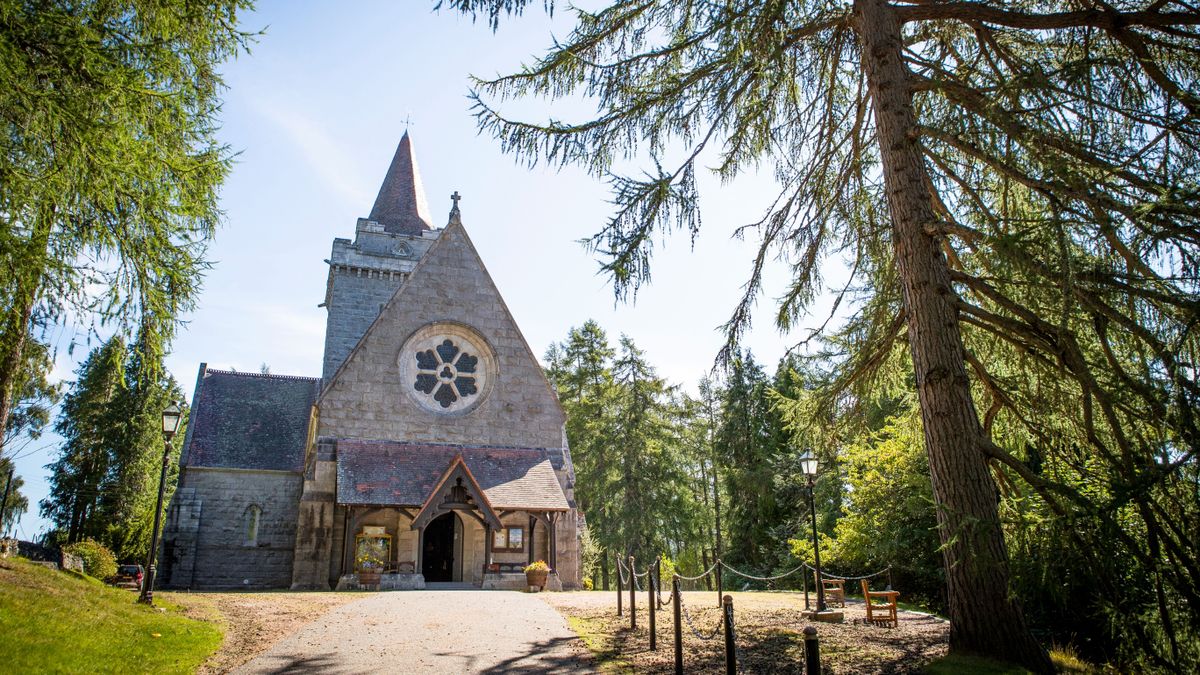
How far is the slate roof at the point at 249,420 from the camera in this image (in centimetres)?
2383

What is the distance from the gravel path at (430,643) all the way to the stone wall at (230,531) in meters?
12.5

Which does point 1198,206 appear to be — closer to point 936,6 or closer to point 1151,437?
point 1151,437

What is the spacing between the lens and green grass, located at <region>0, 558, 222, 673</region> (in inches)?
233

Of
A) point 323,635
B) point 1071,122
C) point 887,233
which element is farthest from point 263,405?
point 1071,122

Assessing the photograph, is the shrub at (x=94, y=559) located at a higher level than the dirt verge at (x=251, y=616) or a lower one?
higher

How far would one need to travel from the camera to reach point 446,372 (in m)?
21.7

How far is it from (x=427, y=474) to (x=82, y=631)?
12.2 meters

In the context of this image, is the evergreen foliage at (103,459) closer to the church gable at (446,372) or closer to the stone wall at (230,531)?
the stone wall at (230,531)

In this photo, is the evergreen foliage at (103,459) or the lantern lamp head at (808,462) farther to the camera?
the evergreen foliage at (103,459)

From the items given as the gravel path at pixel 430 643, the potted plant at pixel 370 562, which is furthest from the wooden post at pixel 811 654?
the potted plant at pixel 370 562

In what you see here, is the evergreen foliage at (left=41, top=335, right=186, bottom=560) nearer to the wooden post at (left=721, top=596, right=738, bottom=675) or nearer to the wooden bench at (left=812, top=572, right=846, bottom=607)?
the wooden bench at (left=812, top=572, right=846, bottom=607)

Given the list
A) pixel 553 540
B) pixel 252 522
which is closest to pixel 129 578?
pixel 252 522

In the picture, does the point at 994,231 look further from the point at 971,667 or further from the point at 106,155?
the point at 106,155

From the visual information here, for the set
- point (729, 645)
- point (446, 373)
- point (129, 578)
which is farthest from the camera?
point (446, 373)
